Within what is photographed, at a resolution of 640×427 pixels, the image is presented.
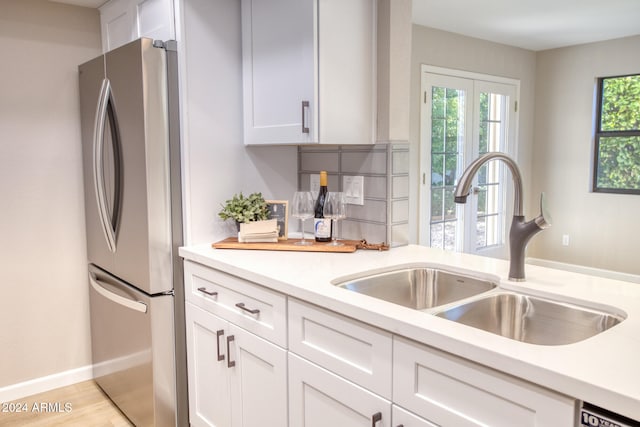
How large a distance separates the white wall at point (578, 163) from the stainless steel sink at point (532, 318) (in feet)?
13.6

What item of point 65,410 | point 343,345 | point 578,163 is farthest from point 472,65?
point 65,410

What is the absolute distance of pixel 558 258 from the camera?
557 cm

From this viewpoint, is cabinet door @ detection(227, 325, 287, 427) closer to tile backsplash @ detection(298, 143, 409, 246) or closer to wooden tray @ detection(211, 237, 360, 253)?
wooden tray @ detection(211, 237, 360, 253)

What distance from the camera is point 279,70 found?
6.86 feet

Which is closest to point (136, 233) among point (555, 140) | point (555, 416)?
point (555, 416)

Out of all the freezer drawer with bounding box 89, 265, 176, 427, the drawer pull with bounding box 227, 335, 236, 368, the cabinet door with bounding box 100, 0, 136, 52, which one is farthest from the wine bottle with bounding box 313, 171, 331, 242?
the cabinet door with bounding box 100, 0, 136, 52

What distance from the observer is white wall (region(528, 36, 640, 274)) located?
16.3ft

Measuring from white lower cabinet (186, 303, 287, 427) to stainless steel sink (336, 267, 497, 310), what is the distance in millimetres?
386

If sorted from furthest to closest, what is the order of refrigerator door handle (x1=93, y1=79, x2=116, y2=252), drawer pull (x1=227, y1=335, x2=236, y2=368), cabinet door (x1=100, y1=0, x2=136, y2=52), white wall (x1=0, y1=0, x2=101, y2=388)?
1. white wall (x1=0, y1=0, x2=101, y2=388)
2. cabinet door (x1=100, y1=0, x2=136, y2=52)
3. refrigerator door handle (x1=93, y1=79, x2=116, y2=252)
4. drawer pull (x1=227, y1=335, x2=236, y2=368)

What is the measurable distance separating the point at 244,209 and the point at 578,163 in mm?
4282

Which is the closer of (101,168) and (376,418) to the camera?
(376,418)

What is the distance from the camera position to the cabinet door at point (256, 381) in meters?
1.72

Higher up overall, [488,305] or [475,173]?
[475,173]

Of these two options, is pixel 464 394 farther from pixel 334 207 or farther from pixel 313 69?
pixel 313 69
